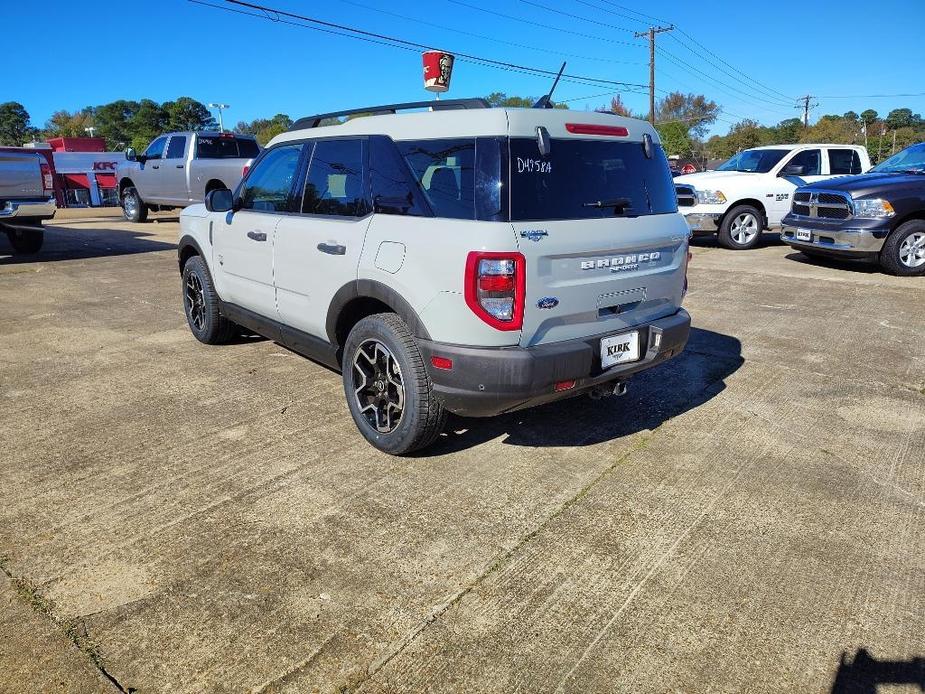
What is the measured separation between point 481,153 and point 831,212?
8.25m

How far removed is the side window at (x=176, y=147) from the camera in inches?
535

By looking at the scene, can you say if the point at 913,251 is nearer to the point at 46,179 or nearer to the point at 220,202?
the point at 220,202

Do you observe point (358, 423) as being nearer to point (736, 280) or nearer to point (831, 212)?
point (736, 280)

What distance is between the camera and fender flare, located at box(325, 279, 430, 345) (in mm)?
3189

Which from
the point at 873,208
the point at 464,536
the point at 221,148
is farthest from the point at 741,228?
the point at 464,536

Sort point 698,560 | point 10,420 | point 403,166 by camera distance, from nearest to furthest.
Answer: point 698,560 → point 403,166 → point 10,420

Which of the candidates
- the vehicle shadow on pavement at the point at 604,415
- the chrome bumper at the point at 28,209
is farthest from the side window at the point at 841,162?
the chrome bumper at the point at 28,209

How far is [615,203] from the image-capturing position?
3.40 m

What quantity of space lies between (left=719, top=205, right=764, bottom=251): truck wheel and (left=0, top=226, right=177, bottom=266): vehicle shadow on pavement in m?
10.4

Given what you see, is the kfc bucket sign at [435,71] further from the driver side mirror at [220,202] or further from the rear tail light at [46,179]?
the driver side mirror at [220,202]

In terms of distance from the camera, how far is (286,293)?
4.21m

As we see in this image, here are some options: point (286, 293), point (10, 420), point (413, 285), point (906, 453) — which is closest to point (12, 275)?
point (10, 420)

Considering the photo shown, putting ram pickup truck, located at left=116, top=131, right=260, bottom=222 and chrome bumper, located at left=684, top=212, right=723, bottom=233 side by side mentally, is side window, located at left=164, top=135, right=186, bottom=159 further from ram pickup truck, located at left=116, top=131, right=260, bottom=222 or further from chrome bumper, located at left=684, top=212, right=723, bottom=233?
chrome bumper, located at left=684, top=212, right=723, bottom=233

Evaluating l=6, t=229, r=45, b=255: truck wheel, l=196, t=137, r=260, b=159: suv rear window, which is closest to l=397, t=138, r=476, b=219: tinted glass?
l=6, t=229, r=45, b=255: truck wheel
